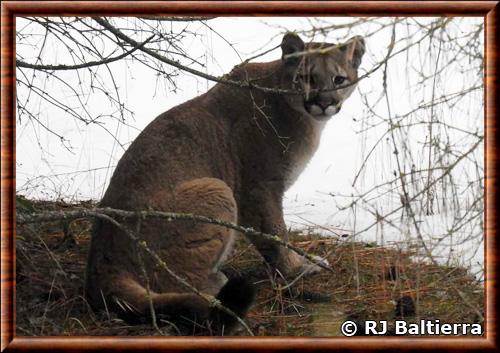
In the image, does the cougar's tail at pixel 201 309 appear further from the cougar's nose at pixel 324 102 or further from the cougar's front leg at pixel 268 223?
the cougar's nose at pixel 324 102

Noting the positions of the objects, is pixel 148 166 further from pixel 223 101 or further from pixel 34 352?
pixel 34 352

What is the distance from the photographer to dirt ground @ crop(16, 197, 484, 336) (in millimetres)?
4195

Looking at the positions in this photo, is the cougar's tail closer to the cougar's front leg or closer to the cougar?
the cougar

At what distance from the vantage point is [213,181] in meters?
5.09

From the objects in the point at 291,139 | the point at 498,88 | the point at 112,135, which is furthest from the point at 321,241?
the point at 498,88

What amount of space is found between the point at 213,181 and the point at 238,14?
1.60 meters

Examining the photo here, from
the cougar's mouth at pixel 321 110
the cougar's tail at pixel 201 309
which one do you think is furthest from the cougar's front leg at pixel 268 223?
the cougar's tail at pixel 201 309

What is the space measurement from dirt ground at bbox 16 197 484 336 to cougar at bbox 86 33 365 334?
19cm

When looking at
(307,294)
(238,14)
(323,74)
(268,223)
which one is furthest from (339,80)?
(238,14)

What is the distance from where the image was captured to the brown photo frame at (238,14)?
3.67 meters

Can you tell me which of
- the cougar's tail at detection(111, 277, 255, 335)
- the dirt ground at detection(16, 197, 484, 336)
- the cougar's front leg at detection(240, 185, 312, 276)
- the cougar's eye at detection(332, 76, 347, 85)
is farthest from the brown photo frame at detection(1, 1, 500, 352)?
the cougar's front leg at detection(240, 185, 312, 276)

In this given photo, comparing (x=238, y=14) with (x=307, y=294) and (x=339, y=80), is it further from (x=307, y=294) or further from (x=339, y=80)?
(x=307, y=294)

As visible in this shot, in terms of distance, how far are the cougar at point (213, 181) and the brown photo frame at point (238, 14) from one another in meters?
0.45

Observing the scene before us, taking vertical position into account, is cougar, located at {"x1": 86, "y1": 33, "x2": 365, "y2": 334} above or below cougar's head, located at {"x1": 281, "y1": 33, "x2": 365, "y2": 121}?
below
